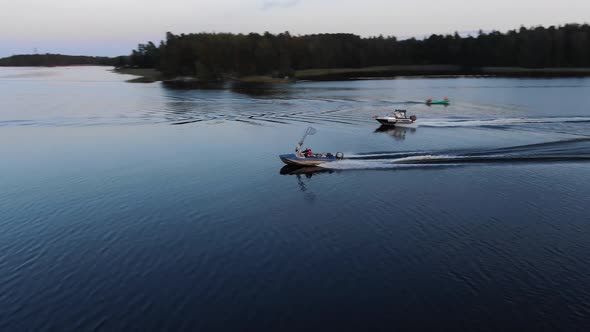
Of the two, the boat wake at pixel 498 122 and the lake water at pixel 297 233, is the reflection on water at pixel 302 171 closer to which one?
the lake water at pixel 297 233

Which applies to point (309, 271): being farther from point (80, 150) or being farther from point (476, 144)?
point (80, 150)

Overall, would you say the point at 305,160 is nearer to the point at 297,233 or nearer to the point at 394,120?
the point at 297,233

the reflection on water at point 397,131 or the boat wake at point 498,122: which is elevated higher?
the boat wake at point 498,122

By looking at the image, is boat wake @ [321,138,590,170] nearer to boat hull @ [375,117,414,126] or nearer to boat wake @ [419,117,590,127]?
boat wake @ [419,117,590,127]

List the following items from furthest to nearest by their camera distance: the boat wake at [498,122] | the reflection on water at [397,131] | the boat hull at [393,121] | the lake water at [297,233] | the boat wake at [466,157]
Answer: the boat hull at [393,121]
the boat wake at [498,122]
the reflection on water at [397,131]
the boat wake at [466,157]
the lake water at [297,233]

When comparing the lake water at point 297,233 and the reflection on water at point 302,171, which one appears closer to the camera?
the lake water at point 297,233

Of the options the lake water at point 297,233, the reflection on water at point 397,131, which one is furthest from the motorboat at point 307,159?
the reflection on water at point 397,131
